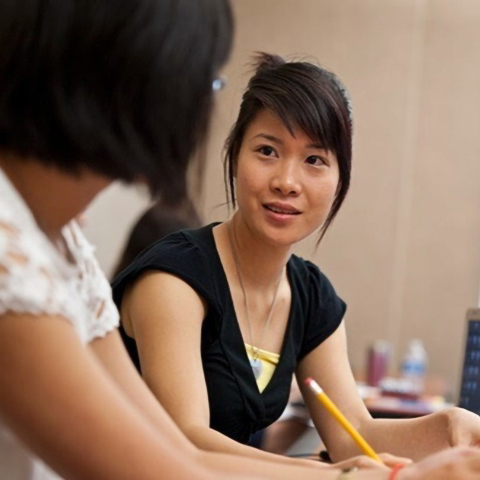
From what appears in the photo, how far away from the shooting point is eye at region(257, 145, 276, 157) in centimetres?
175

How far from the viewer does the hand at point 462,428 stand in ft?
5.44

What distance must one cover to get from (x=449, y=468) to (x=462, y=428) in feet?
2.30

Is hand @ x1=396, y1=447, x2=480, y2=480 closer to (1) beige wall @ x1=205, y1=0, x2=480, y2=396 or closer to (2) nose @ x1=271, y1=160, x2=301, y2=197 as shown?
(2) nose @ x1=271, y1=160, x2=301, y2=197

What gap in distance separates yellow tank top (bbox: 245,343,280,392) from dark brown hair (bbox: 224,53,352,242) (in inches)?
13.5

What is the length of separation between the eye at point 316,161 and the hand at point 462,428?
499 millimetres

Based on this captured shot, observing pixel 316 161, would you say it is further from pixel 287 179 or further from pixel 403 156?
pixel 403 156

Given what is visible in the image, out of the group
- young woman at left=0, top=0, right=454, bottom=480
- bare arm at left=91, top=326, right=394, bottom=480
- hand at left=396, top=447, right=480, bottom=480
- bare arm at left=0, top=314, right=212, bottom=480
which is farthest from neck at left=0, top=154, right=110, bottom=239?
hand at left=396, top=447, right=480, bottom=480

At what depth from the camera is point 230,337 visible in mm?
1702

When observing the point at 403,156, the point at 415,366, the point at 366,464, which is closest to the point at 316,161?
the point at 366,464

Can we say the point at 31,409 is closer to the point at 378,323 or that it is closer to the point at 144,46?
the point at 144,46

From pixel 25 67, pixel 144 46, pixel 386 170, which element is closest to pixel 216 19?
pixel 144 46

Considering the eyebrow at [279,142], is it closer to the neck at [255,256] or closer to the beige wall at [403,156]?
the neck at [255,256]

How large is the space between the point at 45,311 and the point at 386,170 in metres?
4.18

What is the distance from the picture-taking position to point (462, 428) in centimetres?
168
